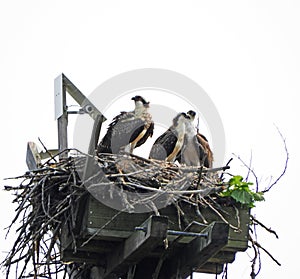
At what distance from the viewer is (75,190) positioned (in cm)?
653

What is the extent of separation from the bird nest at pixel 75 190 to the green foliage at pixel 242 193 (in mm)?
92

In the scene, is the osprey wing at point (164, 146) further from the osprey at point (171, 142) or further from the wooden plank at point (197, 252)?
the wooden plank at point (197, 252)

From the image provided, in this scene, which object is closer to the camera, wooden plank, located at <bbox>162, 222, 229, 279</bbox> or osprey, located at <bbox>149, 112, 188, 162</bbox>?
wooden plank, located at <bbox>162, 222, 229, 279</bbox>

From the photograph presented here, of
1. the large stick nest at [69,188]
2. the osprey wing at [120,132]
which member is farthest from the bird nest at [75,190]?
the osprey wing at [120,132]

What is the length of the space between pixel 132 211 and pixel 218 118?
179 centimetres

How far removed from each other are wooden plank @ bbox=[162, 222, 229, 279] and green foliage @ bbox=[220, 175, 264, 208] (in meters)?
0.61

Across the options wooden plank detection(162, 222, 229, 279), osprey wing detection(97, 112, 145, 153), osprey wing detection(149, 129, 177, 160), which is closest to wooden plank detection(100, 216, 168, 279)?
wooden plank detection(162, 222, 229, 279)

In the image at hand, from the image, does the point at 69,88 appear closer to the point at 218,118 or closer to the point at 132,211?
the point at 218,118

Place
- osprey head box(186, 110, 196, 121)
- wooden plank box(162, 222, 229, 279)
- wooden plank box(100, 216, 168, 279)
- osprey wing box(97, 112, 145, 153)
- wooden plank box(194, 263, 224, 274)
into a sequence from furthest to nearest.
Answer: osprey head box(186, 110, 196, 121) → osprey wing box(97, 112, 145, 153) → wooden plank box(194, 263, 224, 274) → wooden plank box(162, 222, 229, 279) → wooden plank box(100, 216, 168, 279)

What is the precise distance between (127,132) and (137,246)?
3.42 meters

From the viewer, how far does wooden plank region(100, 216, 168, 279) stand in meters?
5.79

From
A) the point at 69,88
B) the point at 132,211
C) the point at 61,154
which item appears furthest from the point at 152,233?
the point at 69,88

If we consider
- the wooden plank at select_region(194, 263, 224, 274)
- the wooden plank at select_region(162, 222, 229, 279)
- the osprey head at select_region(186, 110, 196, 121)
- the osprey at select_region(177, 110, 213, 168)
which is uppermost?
the osprey head at select_region(186, 110, 196, 121)

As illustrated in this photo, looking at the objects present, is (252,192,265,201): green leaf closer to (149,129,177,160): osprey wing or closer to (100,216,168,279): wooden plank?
(100,216,168,279): wooden plank
